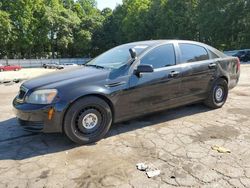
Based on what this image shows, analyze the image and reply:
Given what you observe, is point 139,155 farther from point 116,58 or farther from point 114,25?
point 114,25

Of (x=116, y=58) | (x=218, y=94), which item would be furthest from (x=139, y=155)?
(x=218, y=94)

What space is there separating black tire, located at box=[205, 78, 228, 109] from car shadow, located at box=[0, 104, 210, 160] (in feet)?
0.96

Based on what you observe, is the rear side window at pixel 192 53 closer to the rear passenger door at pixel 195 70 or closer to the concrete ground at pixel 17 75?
the rear passenger door at pixel 195 70

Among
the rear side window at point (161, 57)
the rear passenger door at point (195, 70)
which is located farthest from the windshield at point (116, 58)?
the rear passenger door at point (195, 70)

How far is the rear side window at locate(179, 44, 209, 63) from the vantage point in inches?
213

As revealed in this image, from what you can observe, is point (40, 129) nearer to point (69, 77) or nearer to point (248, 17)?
point (69, 77)

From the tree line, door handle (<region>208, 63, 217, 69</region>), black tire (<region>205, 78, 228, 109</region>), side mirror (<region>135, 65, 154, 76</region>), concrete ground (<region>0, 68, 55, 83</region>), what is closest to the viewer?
side mirror (<region>135, 65, 154, 76</region>)

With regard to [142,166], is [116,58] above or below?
above

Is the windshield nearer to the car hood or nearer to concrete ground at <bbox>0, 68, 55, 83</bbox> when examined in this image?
the car hood

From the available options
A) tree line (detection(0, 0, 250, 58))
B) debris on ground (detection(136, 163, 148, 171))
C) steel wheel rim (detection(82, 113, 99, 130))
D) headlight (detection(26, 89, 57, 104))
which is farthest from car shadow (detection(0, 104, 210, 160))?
tree line (detection(0, 0, 250, 58))

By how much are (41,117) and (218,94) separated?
12.2 ft

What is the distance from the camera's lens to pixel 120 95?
4.52 m

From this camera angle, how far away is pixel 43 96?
412 cm

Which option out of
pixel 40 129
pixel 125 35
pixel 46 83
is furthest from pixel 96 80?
pixel 125 35
